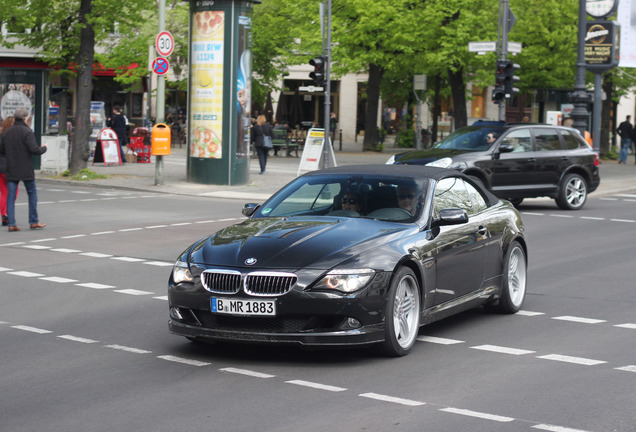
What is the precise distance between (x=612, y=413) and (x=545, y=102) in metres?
56.8

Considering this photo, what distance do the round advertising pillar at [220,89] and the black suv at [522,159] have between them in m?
6.61

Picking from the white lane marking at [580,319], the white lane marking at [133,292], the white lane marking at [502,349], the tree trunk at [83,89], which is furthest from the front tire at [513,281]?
the tree trunk at [83,89]

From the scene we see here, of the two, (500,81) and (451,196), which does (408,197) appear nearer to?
(451,196)

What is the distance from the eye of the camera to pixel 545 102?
6147 centimetres

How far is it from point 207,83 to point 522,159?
897 cm

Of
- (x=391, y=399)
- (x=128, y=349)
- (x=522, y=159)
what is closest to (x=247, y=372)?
(x=391, y=399)

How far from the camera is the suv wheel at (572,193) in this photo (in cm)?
2244

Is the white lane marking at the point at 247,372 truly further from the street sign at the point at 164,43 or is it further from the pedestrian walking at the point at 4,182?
the street sign at the point at 164,43

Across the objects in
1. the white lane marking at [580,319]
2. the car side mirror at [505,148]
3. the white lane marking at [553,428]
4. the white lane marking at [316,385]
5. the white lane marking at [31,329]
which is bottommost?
the white lane marking at [31,329]

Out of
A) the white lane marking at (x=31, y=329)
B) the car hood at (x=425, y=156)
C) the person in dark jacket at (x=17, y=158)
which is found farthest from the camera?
the car hood at (x=425, y=156)

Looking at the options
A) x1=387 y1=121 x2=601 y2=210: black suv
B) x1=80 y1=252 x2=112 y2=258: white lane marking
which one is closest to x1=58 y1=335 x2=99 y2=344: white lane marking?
x1=80 y1=252 x2=112 y2=258: white lane marking

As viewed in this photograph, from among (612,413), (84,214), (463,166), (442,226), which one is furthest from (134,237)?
(612,413)

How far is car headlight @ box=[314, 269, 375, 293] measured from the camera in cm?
738

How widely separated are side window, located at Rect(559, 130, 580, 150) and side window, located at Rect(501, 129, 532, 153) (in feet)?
3.50
